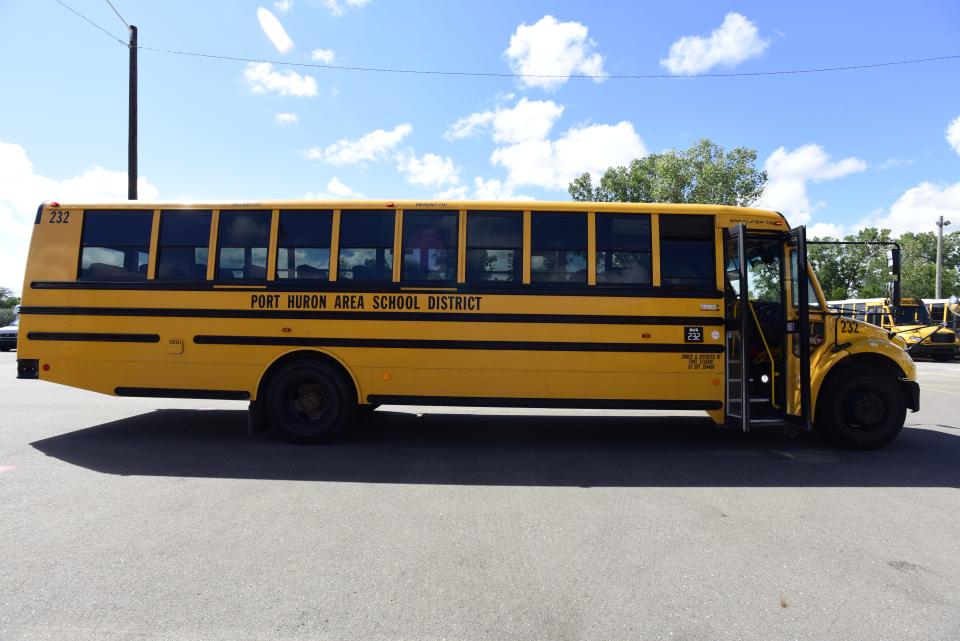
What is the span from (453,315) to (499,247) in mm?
924

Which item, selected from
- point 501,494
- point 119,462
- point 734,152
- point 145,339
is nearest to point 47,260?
point 145,339

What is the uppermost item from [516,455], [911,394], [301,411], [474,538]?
[911,394]

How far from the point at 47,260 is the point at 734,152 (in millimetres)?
31834

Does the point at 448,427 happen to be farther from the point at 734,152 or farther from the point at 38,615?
the point at 734,152

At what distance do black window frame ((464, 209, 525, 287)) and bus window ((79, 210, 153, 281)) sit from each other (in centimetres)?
376

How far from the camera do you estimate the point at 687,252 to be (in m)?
6.04

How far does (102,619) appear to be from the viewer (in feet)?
8.78

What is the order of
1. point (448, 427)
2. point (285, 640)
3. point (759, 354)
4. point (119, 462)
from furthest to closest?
1. point (448, 427)
2. point (759, 354)
3. point (119, 462)
4. point (285, 640)

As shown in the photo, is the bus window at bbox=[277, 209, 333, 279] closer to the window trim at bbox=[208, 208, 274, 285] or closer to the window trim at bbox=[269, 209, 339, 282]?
the window trim at bbox=[269, 209, 339, 282]

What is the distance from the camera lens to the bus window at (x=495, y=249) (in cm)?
602

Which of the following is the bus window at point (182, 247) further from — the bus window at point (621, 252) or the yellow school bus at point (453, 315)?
the bus window at point (621, 252)

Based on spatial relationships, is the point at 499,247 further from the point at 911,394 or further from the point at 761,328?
the point at 911,394

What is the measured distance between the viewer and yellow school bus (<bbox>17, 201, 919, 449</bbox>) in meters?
5.96

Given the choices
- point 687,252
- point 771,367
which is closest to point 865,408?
point 771,367
